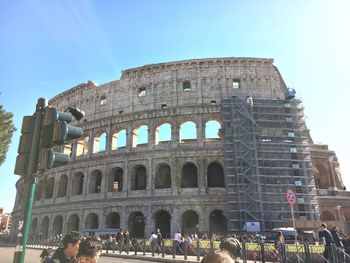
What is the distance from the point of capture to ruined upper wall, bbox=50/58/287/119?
28.6m

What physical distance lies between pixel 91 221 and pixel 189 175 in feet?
34.0

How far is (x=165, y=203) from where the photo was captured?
2527 centimetres

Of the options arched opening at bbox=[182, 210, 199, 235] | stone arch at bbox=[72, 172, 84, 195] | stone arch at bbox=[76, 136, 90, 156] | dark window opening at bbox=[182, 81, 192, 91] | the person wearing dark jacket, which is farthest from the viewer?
stone arch at bbox=[76, 136, 90, 156]

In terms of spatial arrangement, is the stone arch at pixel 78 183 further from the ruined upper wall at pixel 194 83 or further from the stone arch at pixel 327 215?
the stone arch at pixel 327 215

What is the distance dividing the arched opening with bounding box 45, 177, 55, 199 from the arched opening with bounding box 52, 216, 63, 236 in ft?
12.2

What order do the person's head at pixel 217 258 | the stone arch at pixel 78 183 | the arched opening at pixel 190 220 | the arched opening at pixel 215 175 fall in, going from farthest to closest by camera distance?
the stone arch at pixel 78 183 < the arched opening at pixel 215 175 < the arched opening at pixel 190 220 < the person's head at pixel 217 258

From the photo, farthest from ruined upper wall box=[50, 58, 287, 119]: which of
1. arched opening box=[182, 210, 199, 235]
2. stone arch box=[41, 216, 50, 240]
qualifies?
stone arch box=[41, 216, 50, 240]

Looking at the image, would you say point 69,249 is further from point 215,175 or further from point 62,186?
point 62,186

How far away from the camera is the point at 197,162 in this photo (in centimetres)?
2619

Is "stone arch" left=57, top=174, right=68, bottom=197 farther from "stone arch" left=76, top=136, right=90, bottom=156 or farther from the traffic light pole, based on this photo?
the traffic light pole

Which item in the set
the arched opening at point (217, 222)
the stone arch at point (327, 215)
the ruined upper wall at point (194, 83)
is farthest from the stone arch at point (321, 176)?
the arched opening at point (217, 222)

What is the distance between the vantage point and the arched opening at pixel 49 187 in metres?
33.8

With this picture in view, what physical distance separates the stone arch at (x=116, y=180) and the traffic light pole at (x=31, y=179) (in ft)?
83.7

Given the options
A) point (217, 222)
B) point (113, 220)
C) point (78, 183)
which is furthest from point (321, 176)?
point (78, 183)
